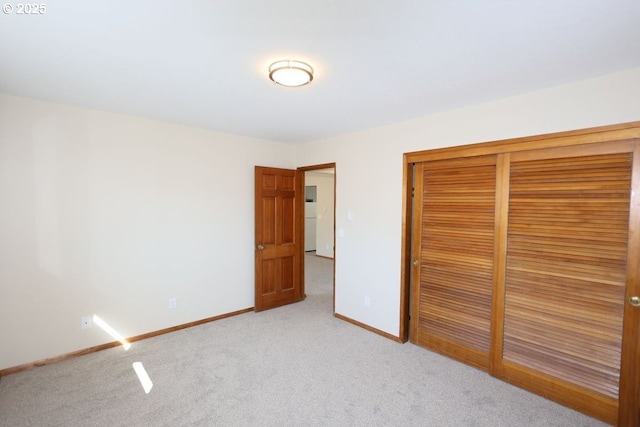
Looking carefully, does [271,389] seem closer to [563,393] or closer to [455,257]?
[455,257]

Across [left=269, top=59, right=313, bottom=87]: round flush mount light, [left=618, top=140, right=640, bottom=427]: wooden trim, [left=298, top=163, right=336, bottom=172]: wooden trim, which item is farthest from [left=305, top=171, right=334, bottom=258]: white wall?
[left=618, top=140, right=640, bottom=427]: wooden trim

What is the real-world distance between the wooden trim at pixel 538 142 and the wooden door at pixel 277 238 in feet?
6.49

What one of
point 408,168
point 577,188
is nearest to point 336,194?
point 408,168

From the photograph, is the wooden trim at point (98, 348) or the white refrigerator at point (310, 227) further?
the white refrigerator at point (310, 227)

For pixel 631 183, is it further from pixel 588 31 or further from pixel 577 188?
pixel 588 31

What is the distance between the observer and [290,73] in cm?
195

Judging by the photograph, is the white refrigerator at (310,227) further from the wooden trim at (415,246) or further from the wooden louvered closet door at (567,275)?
the wooden louvered closet door at (567,275)

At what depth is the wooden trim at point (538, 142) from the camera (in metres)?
1.99

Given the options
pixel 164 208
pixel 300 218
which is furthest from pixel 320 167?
pixel 164 208

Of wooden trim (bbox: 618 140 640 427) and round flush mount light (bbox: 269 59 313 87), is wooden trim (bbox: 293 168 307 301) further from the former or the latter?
wooden trim (bbox: 618 140 640 427)

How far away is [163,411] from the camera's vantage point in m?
2.15

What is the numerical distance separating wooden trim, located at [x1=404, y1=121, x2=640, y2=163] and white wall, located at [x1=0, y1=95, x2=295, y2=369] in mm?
2478

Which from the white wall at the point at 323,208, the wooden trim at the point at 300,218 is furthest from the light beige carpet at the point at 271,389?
the white wall at the point at 323,208

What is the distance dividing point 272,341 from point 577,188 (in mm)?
3057
